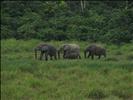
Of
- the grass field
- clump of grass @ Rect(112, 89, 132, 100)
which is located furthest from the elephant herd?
clump of grass @ Rect(112, 89, 132, 100)

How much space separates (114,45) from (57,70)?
10088 mm

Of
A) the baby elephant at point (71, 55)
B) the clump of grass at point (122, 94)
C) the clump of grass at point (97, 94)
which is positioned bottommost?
the baby elephant at point (71, 55)

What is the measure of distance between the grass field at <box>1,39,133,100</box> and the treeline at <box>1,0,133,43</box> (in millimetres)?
10662

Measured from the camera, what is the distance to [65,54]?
18234 millimetres

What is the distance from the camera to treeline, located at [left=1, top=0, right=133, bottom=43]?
2634 centimetres

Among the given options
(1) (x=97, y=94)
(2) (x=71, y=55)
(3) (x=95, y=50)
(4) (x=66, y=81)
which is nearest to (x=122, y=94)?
(1) (x=97, y=94)

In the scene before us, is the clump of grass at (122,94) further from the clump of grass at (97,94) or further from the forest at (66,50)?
the clump of grass at (97,94)

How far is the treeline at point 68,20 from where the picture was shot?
1037 inches

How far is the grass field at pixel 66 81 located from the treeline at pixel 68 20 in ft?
35.0

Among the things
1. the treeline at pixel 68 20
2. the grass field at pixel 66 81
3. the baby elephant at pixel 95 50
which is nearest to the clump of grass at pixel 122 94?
the grass field at pixel 66 81

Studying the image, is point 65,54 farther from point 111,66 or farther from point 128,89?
point 128,89

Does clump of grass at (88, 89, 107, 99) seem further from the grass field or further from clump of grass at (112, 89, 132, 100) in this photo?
clump of grass at (112, 89, 132, 100)

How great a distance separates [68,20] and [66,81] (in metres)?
16.6

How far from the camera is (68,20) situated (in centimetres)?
2867
